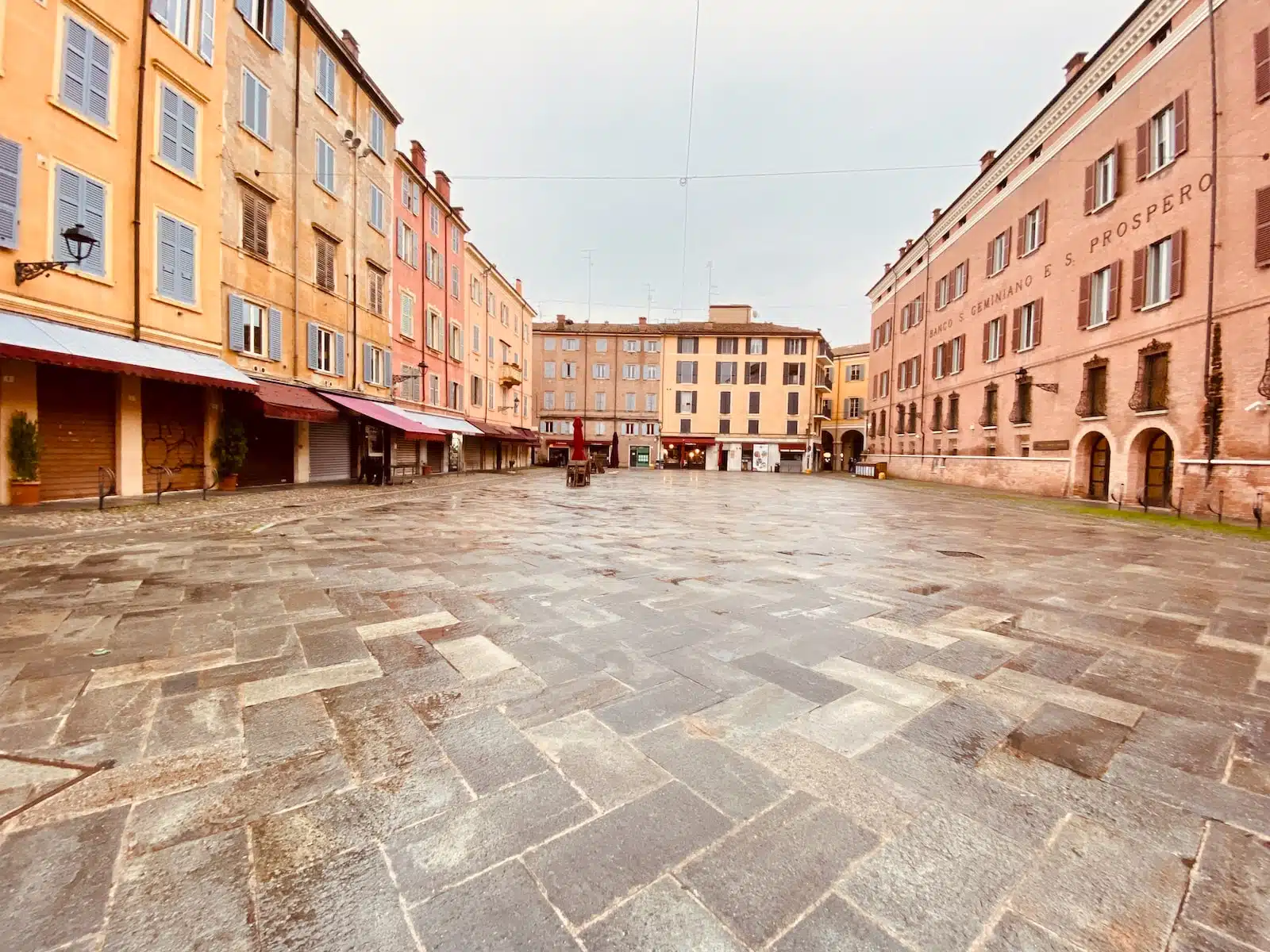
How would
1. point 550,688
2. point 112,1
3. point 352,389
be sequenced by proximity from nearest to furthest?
point 550,688 < point 112,1 < point 352,389

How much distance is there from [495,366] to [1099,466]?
29.6 meters

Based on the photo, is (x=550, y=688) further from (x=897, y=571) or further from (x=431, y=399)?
(x=431, y=399)

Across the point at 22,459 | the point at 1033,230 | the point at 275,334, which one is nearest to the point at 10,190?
the point at 22,459

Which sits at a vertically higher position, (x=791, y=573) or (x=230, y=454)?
(x=230, y=454)

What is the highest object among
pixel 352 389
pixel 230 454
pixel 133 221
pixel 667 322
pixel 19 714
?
pixel 667 322

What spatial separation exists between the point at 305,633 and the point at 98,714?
117cm

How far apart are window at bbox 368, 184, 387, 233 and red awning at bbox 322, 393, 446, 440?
6.52m

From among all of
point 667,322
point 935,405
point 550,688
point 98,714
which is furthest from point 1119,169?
point 667,322

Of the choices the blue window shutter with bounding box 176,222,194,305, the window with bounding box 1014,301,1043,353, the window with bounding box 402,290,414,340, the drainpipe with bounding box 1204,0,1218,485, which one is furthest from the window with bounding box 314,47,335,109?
the window with bounding box 1014,301,1043,353

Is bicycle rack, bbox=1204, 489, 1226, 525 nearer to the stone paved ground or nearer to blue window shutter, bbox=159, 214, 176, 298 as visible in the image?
the stone paved ground

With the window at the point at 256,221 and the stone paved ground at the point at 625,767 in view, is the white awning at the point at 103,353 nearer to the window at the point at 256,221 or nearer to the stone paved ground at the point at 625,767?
the window at the point at 256,221

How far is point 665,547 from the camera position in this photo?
7473 mm

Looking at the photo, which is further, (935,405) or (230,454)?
(935,405)

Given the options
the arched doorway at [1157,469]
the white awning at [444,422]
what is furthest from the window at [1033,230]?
the white awning at [444,422]
